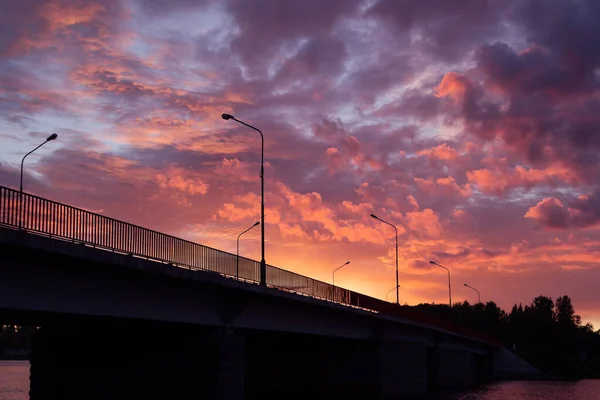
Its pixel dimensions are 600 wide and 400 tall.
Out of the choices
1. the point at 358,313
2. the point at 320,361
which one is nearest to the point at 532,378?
the point at 320,361

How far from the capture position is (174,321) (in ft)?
111

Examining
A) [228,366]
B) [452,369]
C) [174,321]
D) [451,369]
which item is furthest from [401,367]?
[452,369]

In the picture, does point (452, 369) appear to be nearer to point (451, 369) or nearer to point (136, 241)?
point (451, 369)

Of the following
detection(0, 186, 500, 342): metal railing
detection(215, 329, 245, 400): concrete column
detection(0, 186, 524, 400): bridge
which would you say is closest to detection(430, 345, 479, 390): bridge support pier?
detection(0, 186, 524, 400): bridge

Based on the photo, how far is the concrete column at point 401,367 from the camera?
61031 millimetres

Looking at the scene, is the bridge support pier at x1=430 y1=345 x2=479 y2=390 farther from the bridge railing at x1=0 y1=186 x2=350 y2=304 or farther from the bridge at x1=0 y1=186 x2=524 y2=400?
the bridge railing at x1=0 y1=186 x2=350 y2=304

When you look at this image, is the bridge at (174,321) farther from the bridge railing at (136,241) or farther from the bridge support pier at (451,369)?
the bridge support pier at (451,369)

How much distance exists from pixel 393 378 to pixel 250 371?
1297 centimetres

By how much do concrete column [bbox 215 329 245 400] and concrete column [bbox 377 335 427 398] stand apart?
25.6 metres

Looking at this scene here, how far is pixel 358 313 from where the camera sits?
5603 cm

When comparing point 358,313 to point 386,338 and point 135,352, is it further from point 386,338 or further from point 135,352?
point 135,352

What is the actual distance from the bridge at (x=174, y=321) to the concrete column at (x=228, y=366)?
0.22 ft

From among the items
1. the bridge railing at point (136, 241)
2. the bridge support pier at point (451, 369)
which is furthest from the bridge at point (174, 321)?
the bridge support pier at point (451, 369)

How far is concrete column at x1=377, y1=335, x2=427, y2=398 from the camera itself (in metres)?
61.0
